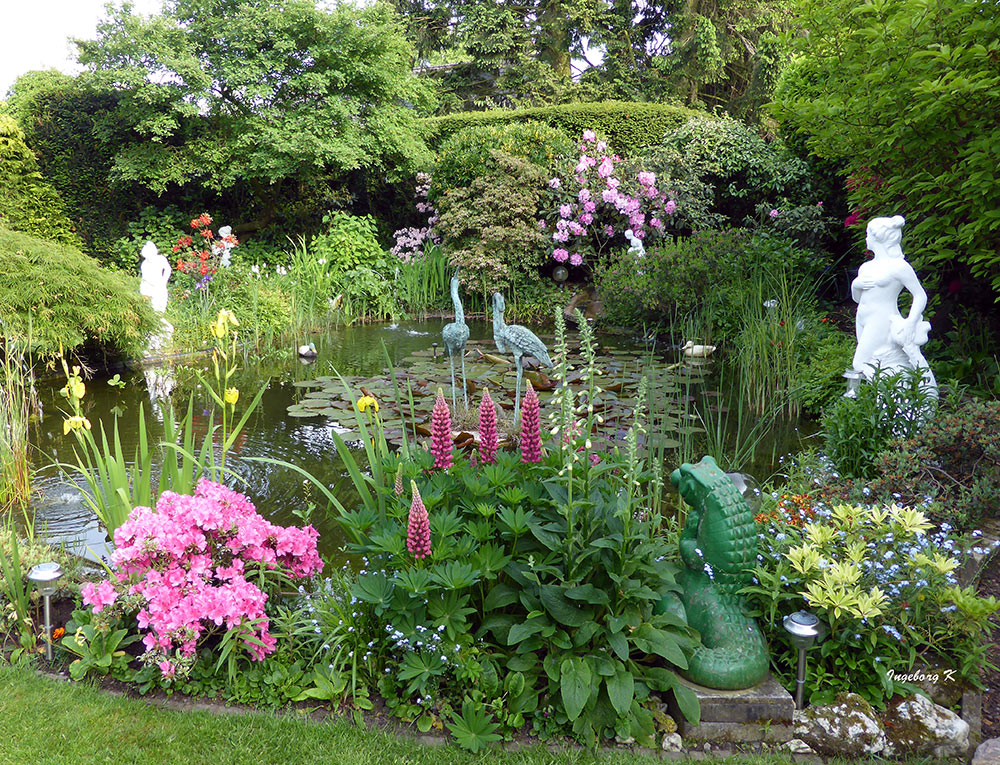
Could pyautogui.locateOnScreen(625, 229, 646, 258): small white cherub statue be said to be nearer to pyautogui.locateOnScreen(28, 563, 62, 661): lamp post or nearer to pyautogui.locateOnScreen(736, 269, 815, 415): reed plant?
pyautogui.locateOnScreen(736, 269, 815, 415): reed plant

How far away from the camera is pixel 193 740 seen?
1.81 metres

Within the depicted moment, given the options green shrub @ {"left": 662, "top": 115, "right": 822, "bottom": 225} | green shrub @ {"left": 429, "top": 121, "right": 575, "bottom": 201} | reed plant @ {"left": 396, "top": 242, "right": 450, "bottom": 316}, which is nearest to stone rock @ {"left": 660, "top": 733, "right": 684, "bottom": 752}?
reed plant @ {"left": 396, "top": 242, "right": 450, "bottom": 316}

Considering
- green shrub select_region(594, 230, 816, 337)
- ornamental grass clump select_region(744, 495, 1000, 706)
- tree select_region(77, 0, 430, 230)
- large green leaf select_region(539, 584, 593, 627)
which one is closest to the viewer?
large green leaf select_region(539, 584, 593, 627)

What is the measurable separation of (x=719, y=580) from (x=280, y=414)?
4.09m

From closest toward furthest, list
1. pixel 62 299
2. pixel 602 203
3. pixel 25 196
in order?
pixel 62 299, pixel 25 196, pixel 602 203

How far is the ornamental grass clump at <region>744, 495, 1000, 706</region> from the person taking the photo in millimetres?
1916

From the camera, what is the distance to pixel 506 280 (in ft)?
35.0

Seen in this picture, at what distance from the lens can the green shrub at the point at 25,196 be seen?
382 inches

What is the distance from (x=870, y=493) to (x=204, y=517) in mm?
2674

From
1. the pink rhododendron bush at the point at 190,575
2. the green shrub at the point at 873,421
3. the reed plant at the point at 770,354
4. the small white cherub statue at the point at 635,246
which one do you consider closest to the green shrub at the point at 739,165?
the small white cherub statue at the point at 635,246

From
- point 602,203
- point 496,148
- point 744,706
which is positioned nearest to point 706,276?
point 602,203

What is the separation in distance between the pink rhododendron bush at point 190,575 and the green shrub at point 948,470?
8.01 feet

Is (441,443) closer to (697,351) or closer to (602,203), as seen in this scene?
(697,351)

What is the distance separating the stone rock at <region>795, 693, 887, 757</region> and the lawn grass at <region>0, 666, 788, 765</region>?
140mm
